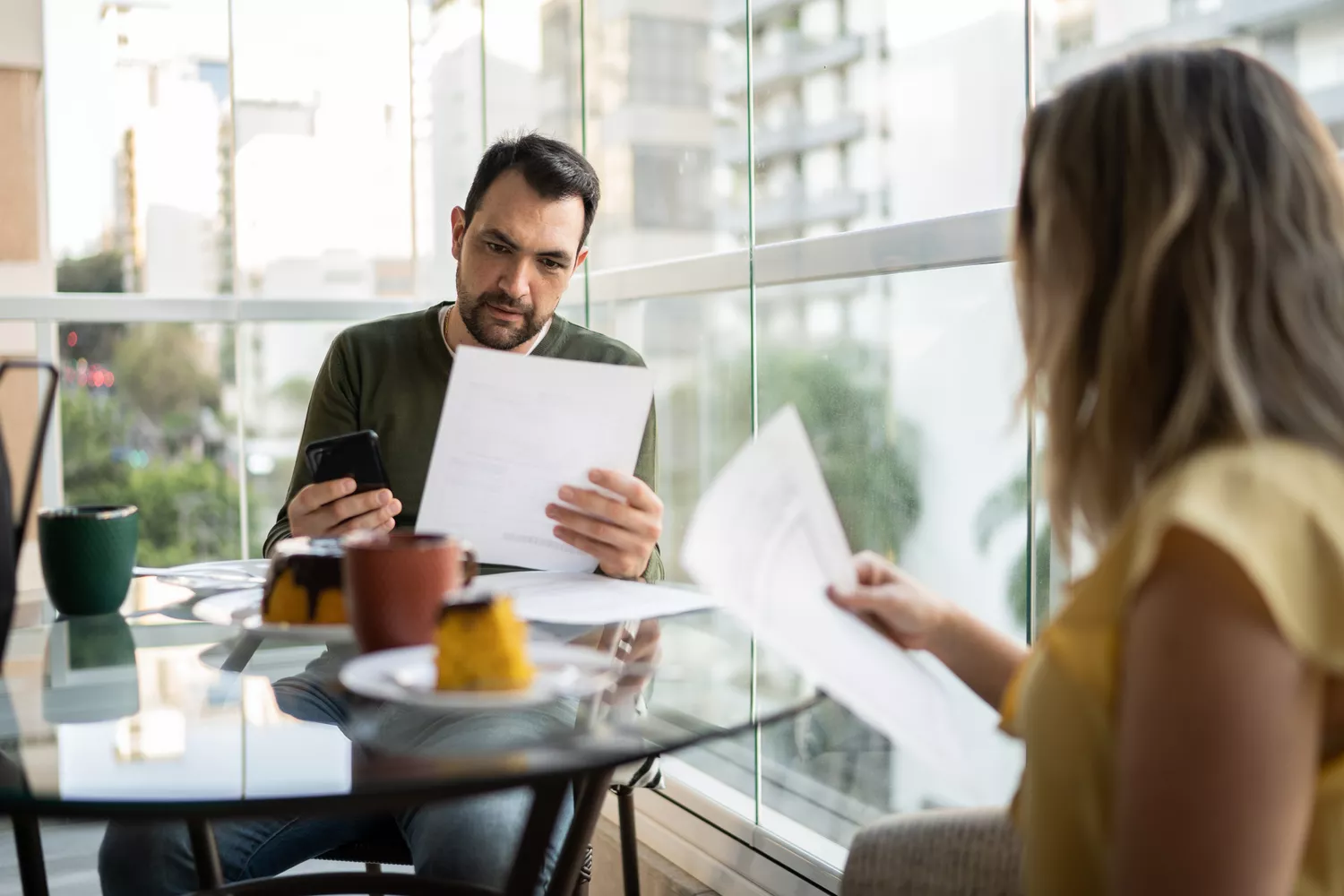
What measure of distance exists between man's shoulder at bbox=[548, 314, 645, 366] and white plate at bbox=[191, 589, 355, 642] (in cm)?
88

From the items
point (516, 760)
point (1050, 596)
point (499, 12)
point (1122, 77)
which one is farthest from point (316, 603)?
point (499, 12)

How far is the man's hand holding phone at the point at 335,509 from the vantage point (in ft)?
4.56

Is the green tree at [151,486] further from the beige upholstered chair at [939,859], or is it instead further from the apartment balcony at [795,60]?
the beige upholstered chair at [939,859]

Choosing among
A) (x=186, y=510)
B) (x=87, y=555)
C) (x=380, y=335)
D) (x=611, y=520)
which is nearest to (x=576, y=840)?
(x=611, y=520)

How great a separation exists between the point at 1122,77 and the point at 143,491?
318cm

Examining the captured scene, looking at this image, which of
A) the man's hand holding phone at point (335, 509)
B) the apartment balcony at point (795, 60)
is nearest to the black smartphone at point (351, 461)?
the man's hand holding phone at point (335, 509)

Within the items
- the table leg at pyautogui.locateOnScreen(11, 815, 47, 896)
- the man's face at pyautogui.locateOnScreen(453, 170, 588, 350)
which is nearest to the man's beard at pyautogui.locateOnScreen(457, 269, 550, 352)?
the man's face at pyautogui.locateOnScreen(453, 170, 588, 350)

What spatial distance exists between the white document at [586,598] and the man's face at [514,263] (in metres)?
0.73

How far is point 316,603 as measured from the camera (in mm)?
1096

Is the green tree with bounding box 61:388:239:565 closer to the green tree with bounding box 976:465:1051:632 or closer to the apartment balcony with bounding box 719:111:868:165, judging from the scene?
the apartment balcony with bounding box 719:111:868:165

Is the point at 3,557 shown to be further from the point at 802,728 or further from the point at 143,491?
the point at 143,491

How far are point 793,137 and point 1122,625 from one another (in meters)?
1.46

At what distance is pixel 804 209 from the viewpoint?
6.61 feet

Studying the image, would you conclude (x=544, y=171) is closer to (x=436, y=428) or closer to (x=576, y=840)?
(x=436, y=428)
